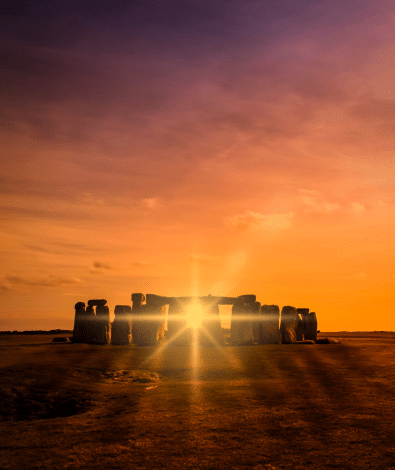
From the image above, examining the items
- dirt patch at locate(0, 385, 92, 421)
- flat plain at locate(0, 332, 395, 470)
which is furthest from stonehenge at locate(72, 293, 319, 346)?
dirt patch at locate(0, 385, 92, 421)

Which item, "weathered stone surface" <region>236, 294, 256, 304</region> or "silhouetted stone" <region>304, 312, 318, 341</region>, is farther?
"silhouetted stone" <region>304, 312, 318, 341</region>

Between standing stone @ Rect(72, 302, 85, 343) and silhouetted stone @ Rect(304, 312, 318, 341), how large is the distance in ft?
44.0

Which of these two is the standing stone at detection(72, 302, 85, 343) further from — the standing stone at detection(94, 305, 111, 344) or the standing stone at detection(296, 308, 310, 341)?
the standing stone at detection(296, 308, 310, 341)

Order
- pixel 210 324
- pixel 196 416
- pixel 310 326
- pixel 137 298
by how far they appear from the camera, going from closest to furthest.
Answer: pixel 196 416 < pixel 137 298 < pixel 210 324 < pixel 310 326

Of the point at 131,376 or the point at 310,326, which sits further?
the point at 310,326

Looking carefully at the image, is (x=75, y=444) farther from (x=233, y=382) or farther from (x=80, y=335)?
(x=80, y=335)

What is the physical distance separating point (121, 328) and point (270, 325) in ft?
28.0

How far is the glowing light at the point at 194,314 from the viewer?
Answer: 97.5ft

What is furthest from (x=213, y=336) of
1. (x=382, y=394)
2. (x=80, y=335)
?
(x=382, y=394)

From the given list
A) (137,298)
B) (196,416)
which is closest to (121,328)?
(137,298)

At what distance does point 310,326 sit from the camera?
2977 cm

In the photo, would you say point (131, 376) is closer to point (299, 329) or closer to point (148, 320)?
point (148, 320)

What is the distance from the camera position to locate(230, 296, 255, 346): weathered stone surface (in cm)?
2722

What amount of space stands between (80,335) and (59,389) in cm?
1709
